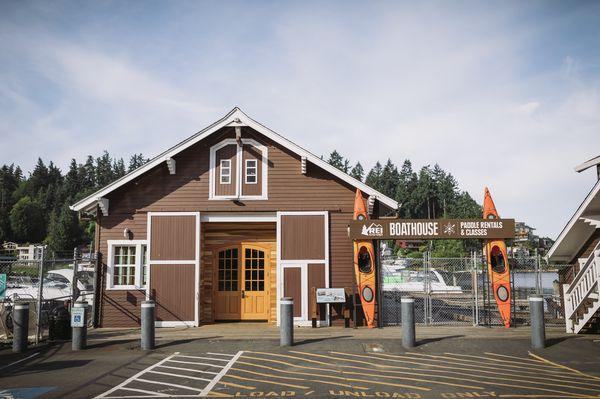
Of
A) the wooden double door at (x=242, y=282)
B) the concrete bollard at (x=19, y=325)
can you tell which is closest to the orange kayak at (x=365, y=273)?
the wooden double door at (x=242, y=282)

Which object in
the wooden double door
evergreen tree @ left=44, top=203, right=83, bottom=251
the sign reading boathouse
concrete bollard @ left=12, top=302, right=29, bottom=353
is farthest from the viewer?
evergreen tree @ left=44, top=203, right=83, bottom=251

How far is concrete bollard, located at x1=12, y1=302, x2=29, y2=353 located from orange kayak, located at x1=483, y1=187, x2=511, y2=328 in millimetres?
13309

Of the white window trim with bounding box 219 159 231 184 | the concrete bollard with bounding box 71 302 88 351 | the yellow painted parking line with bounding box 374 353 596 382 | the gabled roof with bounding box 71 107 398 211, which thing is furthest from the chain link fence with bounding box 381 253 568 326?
the concrete bollard with bounding box 71 302 88 351

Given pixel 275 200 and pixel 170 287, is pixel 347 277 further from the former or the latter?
pixel 170 287

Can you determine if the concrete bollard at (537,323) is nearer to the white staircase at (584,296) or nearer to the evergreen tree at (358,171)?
the white staircase at (584,296)

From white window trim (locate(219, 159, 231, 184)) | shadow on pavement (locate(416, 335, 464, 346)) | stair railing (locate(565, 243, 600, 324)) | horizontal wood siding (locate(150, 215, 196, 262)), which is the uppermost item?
white window trim (locate(219, 159, 231, 184))

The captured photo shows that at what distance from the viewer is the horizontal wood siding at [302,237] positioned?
49.5 feet

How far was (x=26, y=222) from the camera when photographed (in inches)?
4705

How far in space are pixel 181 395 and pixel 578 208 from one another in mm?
12719

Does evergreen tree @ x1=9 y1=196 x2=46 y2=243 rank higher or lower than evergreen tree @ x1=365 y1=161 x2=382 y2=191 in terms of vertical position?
lower

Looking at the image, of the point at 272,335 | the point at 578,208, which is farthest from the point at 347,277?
the point at 578,208

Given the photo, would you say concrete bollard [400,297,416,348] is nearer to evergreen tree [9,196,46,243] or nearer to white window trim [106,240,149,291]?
white window trim [106,240,149,291]

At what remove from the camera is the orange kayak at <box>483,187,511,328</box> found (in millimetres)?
14320

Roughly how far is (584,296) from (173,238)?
1268 centimetres
